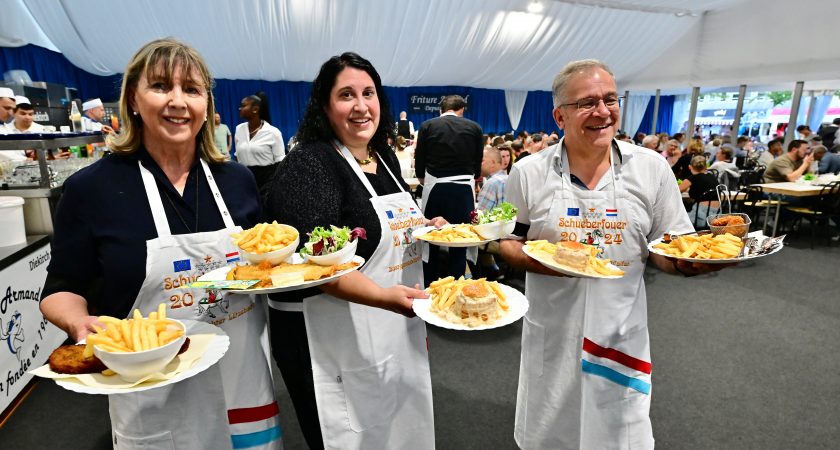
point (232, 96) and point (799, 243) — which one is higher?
point (232, 96)

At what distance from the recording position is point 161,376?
108 cm

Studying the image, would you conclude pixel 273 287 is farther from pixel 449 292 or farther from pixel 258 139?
pixel 258 139

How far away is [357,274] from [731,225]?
4.99 feet

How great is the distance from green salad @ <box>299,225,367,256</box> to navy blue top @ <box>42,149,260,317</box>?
41cm

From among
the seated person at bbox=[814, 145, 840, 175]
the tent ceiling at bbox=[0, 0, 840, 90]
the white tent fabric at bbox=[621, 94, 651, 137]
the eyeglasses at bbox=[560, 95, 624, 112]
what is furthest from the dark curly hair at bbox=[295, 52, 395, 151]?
the white tent fabric at bbox=[621, 94, 651, 137]

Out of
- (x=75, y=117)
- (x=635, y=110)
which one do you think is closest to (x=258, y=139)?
(x=75, y=117)

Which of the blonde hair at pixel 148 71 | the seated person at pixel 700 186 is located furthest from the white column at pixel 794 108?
the blonde hair at pixel 148 71

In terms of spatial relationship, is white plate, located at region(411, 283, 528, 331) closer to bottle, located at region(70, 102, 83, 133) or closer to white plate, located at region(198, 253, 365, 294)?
white plate, located at region(198, 253, 365, 294)

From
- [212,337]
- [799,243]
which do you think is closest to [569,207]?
[212,337]

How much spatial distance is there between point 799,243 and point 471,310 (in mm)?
8722

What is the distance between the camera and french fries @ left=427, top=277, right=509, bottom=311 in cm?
155

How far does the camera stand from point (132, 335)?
3.51ft

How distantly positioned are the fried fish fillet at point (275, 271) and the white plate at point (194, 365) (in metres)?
0.17

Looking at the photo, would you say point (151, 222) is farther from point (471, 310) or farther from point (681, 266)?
point (681, 266)
